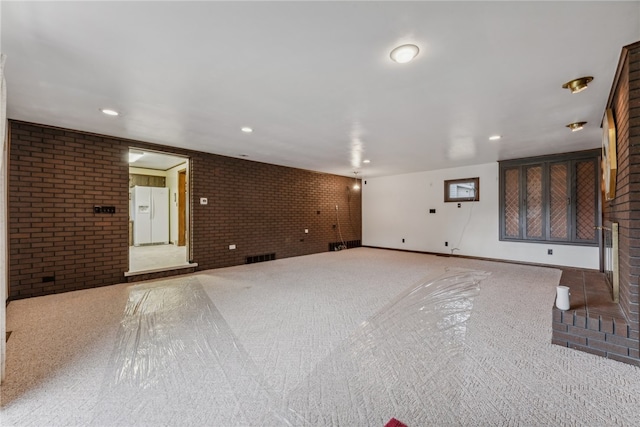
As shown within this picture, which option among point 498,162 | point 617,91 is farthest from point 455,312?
point 498,162

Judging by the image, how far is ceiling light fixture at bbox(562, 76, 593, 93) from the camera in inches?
91.2

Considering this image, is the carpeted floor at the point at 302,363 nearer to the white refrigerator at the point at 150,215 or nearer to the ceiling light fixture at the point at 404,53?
the ceiling light fixture at the point at 404,53

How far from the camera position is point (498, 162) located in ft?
19.7

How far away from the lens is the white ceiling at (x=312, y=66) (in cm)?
159

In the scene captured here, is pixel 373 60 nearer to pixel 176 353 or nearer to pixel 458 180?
pixel 176 353

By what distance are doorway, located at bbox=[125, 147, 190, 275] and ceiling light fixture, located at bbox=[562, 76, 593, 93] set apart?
7.46 meters

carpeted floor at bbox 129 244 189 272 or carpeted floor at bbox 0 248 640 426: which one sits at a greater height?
A: carpeted floor at bbox 129 244 189 272

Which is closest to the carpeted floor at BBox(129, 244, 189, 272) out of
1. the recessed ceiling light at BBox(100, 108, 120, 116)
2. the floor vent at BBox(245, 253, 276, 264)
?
the floor vent at BBox(245, 253, 276, 264)

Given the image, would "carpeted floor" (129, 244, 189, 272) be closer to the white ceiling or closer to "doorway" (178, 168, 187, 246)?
"doorway" (178, 168, 187, 246)

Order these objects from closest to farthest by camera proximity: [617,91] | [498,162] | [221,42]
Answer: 1. [221,42]
2. [617,91]
3. [498,162]

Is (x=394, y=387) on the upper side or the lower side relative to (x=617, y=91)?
lower

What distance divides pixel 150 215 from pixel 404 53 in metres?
8.30

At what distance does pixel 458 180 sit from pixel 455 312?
15.0 feet

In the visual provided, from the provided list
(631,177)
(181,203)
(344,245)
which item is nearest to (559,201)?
(631,177)
